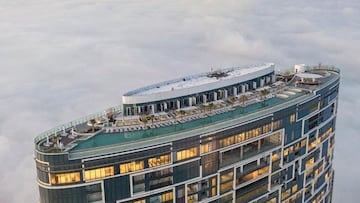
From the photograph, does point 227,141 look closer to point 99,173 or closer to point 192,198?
point 192,198

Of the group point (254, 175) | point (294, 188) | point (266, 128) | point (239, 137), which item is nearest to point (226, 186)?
point (254, 175)

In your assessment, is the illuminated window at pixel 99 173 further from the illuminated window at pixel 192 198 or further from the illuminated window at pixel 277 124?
the illuminated window at pixel 277 124

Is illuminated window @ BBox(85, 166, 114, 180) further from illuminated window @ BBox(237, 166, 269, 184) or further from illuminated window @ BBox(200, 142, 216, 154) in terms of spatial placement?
illuminated window @ BBox(237, 166, 269, 184)

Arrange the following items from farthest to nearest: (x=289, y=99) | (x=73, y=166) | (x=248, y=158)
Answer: (x=289, y=99)
(x=248, y=158)
(x=73, y=166)

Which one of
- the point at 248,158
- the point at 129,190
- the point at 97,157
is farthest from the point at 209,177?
the point at 97,157

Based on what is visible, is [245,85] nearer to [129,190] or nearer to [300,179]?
[300,179]

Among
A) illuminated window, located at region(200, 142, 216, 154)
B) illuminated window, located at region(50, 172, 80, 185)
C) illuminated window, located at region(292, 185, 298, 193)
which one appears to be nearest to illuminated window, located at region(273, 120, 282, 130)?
illuminated window, located at region(200, 142, 216, 154)
